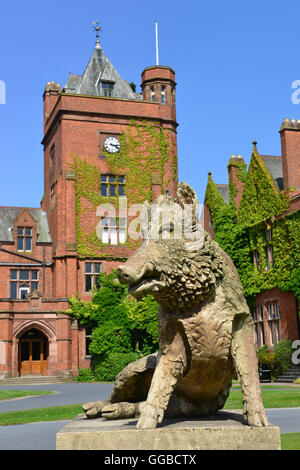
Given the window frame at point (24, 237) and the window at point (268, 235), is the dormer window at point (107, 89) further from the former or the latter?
the window at point (268, 235)

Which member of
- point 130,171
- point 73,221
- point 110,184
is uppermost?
point 130,171

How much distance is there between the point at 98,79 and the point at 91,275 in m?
14.5

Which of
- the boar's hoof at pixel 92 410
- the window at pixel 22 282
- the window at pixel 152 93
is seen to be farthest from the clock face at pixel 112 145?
the boar's hoof at pixel 92 410

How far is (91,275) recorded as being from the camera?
36.6 metres

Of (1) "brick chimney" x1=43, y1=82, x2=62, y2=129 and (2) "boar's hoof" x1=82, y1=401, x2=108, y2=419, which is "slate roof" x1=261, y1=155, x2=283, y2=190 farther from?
(2) "boar's hoof" x1=82, y1=401, x2=108, y2=419

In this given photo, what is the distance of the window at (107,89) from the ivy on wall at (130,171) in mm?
3232

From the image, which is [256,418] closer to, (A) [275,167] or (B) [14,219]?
(A) [275,167]

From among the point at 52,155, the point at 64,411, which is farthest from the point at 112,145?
the point at 64,411

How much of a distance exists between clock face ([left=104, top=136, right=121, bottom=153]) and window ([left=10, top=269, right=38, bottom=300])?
31.4ft

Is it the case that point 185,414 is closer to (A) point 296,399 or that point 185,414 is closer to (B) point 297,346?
(A) point 296,399

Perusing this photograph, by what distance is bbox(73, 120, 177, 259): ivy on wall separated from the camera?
121 ft

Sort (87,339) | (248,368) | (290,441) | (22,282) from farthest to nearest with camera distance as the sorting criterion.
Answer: (22,282)
(87,339)
(290,441)
(248,368)

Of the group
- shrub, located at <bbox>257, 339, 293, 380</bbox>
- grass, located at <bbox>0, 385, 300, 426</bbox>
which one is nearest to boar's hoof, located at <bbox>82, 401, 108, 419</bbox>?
grass, located at <bbox>0, 385, 300, 426</bbox>

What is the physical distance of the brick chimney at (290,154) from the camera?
89.5ft
